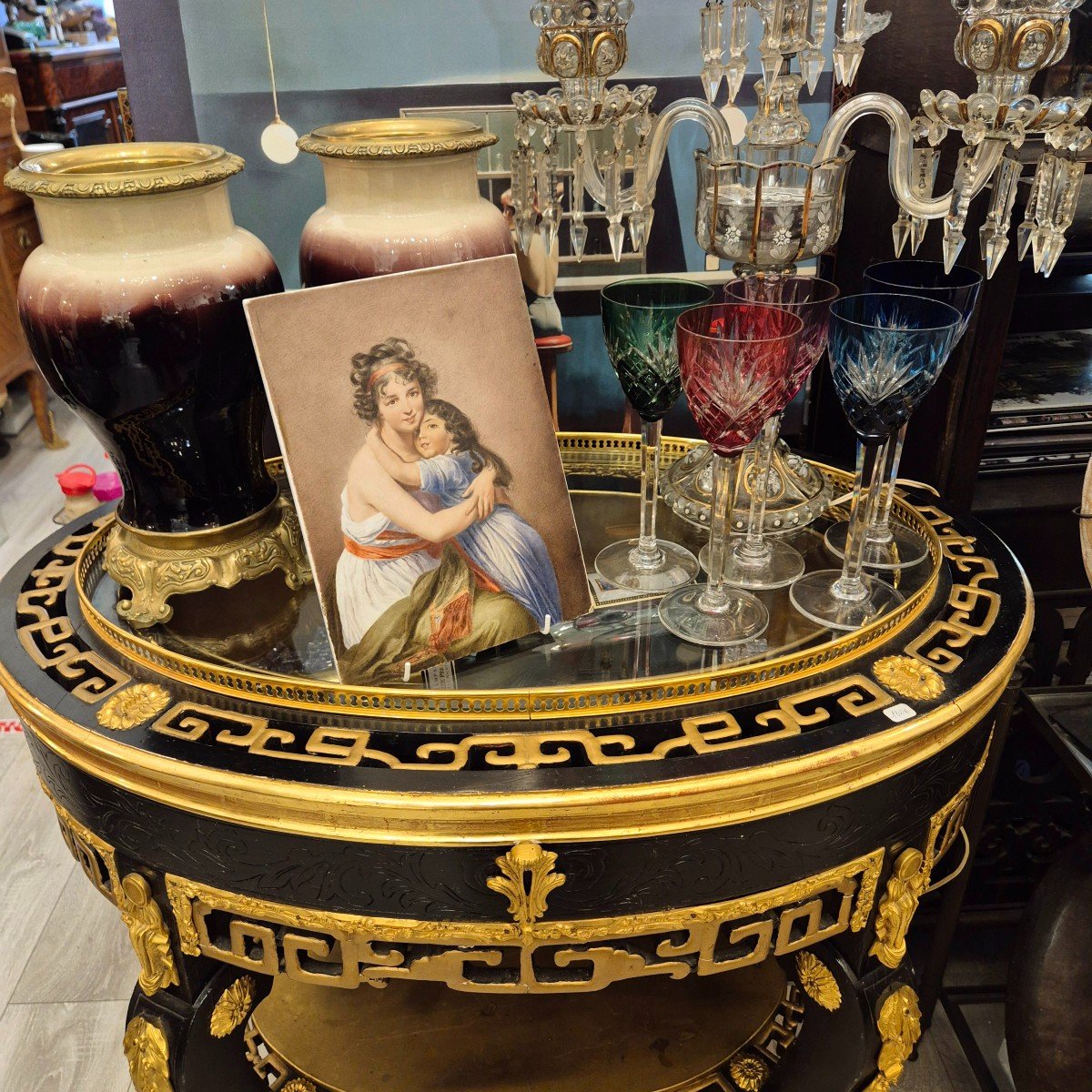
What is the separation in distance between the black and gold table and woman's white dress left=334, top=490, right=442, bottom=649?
54 millimetres

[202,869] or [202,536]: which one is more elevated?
[202,536]

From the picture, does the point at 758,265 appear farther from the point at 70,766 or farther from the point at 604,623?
the point at 70,766

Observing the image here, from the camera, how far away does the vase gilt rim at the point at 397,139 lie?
71 centimetres

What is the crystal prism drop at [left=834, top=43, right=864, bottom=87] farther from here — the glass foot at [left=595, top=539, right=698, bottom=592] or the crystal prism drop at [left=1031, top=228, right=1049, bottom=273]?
the glass foot at [left=595, top=539, right=698, bottom=592]

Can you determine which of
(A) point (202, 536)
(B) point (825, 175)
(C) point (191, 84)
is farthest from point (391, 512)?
(C) point (191, 84)

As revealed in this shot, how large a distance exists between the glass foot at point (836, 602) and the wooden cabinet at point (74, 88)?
96.6 inches

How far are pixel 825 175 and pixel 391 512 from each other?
41 centimetres

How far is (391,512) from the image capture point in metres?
0.73

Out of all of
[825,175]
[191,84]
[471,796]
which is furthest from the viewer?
[191,84]

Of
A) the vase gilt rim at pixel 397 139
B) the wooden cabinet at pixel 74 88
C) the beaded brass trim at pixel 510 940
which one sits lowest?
the beaded brass trim at pixel 510 940

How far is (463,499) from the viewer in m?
0.75

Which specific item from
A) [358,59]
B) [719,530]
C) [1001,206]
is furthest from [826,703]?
[358,59]

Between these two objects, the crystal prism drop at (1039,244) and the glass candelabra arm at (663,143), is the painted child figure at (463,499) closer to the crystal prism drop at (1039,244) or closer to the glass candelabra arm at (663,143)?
the glass candelabra arm at (663,143)

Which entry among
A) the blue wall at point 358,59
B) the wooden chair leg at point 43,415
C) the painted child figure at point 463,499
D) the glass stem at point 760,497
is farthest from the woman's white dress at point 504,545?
the wooden chair leg at point 43,415
